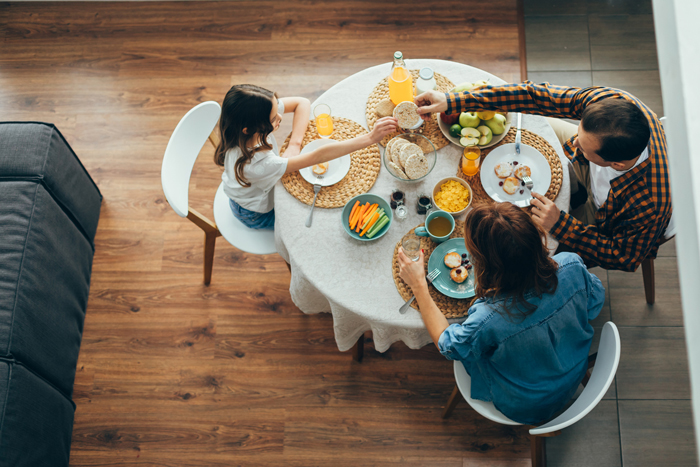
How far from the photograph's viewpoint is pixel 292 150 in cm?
159

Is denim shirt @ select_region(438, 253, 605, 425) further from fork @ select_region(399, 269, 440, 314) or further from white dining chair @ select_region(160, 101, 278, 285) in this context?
white dining chair @ select_region(160, 101, 278, 285)

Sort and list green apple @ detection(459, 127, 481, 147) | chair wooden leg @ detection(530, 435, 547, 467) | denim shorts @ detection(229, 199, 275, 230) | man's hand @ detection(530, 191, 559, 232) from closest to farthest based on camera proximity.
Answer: man's hand @ detection(530, 191, 559, 232) < green apple @ detection(459, 127, 481, 147) < chair wooden leg @ detection(530, 435, 547, 467) < denim shorts @ detection(229, 199, 275, 230)

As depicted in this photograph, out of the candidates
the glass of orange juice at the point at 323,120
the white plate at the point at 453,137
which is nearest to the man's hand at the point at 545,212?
the white plate at the point at 453,137

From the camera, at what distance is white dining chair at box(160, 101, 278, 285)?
1624 millimetres

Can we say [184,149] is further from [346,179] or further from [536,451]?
[536,451]

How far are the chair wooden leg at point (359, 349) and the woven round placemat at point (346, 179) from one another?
743 millimetres

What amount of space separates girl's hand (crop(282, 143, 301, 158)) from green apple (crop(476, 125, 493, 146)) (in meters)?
0.66

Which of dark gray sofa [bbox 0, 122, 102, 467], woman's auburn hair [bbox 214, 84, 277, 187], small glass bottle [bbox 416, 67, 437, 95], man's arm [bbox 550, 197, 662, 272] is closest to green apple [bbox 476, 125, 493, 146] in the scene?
small glass bottle [bbox 416, 67, 437, 95]

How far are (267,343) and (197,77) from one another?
1733 mm

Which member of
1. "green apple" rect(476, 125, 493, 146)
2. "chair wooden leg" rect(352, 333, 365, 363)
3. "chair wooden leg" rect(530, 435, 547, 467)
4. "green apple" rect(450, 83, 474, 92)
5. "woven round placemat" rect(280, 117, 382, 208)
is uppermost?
"green apple" rect(450, 83, 474, 92)

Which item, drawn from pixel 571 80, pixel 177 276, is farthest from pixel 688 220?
pixel 571 80

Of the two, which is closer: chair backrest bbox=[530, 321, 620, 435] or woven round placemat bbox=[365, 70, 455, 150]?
chair backrest bbox=[530, 321, 620, 435]

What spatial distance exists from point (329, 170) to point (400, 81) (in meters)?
0.41

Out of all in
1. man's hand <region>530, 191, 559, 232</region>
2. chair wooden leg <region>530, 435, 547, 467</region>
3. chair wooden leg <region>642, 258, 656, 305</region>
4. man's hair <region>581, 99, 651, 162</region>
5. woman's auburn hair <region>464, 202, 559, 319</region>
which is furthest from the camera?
chair wooden leg <region>642, 258, 656, 305</region>
